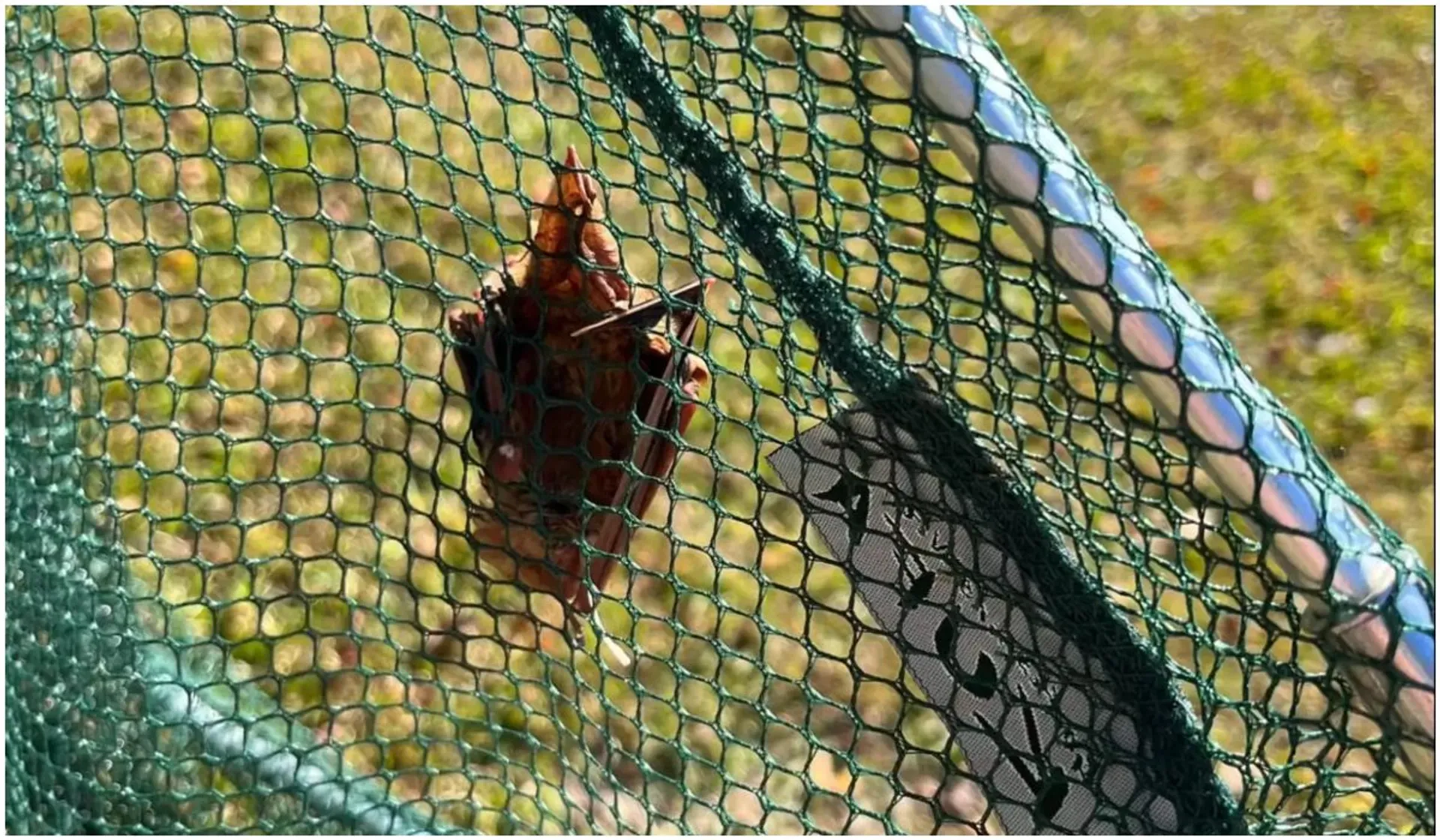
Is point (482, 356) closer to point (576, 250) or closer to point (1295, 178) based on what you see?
point (576, 250)

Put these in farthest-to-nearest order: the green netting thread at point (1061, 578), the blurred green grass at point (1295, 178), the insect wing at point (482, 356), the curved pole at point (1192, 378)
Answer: the blurred green grass at point (1295, 178)
the insect wing at point (482, 356)
the green netting thread at point (1061, 578)
the curved pole at point (1192, 378)

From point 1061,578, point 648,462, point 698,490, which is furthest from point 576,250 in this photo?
point 698,490

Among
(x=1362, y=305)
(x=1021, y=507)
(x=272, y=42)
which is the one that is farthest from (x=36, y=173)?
(x=1362, y=305)

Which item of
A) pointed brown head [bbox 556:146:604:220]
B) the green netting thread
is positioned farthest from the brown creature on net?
the green netting thread

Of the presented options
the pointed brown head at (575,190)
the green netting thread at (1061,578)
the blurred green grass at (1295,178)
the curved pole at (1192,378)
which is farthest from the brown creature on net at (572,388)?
Result: the blurred green grass at (1295,178)

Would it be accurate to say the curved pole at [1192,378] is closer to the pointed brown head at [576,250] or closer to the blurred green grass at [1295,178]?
the pointed brown head at [576,250]

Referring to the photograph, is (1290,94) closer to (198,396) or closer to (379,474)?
(379,474)

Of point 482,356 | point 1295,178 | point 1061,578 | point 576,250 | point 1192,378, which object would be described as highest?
point 1295,178
